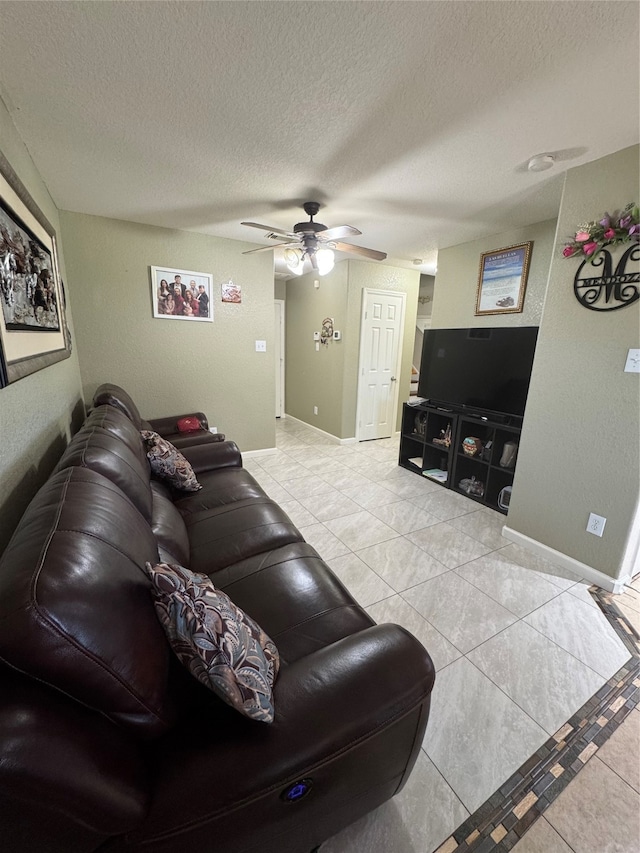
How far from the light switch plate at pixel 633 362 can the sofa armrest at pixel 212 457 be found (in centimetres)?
239

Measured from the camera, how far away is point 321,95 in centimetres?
149

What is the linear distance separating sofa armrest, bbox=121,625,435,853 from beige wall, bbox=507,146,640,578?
175 centimetres

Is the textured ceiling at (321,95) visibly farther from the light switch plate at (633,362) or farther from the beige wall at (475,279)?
the light switch plate at (633,362)

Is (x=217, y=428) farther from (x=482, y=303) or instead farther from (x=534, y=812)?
(x=534, y=812)

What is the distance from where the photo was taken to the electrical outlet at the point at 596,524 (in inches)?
80.0

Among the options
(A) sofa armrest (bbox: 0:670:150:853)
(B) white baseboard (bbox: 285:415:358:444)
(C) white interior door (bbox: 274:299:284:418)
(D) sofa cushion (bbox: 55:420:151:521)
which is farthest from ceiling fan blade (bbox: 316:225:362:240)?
→ (C) white interior door (bbox: 274:299:284:418)

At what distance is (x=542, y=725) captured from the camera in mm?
1333

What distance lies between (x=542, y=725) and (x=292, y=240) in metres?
3.08

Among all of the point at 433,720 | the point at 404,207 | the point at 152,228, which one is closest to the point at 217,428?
the point at 152,228

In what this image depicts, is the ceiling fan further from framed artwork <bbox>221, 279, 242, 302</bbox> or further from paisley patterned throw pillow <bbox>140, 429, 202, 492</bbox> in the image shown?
paisley patterned throw pillow <bbox>140, 429, 202, 492</bbox>

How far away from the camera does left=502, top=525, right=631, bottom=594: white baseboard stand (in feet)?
6.68

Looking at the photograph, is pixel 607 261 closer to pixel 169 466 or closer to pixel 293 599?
pixel 293 599

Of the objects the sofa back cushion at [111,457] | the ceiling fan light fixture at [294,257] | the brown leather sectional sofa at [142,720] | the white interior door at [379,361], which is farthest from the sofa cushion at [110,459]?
the white interior door at [379,361]

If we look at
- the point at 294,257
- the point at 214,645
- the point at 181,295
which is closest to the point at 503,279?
the point at 294,257
